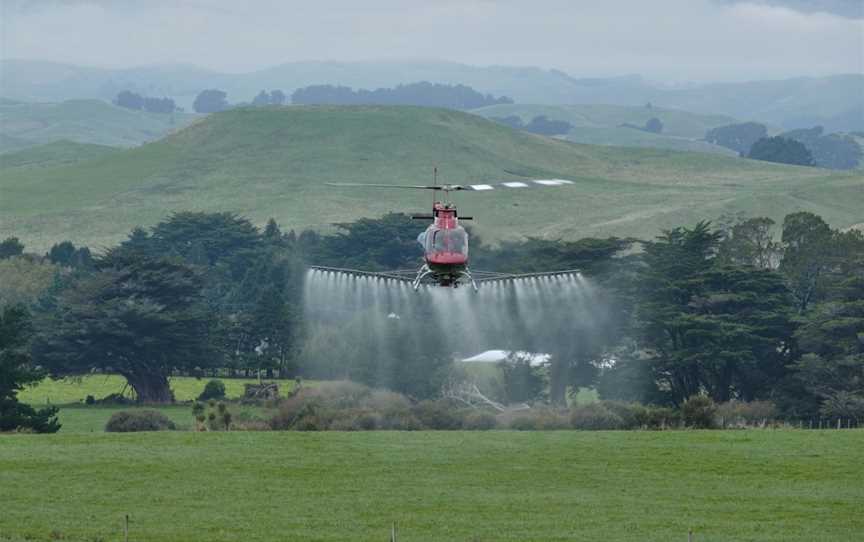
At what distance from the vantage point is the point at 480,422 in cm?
7500

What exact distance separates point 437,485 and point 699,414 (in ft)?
72.4

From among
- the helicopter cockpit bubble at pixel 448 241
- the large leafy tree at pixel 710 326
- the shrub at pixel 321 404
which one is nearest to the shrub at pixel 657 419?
the shrub at pixel 321 404

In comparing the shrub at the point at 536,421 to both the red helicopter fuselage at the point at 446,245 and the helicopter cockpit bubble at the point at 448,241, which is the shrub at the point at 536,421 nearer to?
the red helicopter fuselage at the point at 446,245

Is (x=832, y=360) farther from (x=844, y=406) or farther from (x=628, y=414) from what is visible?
(x=628, y=414)

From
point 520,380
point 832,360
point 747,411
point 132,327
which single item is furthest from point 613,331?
point 132,327

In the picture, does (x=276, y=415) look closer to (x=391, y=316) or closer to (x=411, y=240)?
(x=391, y=316)

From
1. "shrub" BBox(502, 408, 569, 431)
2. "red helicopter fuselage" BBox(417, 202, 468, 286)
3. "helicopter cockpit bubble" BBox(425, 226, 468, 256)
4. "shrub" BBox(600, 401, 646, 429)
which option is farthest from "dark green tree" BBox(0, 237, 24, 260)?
"helicopter cockpit bubble" BBox(425, 226, 468, 256)

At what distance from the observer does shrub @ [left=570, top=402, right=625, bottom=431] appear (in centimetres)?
7375

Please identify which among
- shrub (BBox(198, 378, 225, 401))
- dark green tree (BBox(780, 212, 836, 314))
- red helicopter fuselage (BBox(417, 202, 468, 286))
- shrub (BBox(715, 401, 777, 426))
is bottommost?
shrub (BBox(198, 378, 225, 401))

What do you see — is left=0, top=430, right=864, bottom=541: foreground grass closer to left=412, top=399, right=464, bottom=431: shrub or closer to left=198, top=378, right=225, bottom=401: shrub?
left=412, top=399, right=464, bottom=431: shrub

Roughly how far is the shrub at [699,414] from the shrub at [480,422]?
8.64m

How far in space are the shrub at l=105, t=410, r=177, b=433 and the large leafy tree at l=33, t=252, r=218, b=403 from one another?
21.6 metres

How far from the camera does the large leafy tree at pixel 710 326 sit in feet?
308

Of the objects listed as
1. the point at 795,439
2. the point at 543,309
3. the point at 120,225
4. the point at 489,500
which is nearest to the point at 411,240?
the point at 543,309
